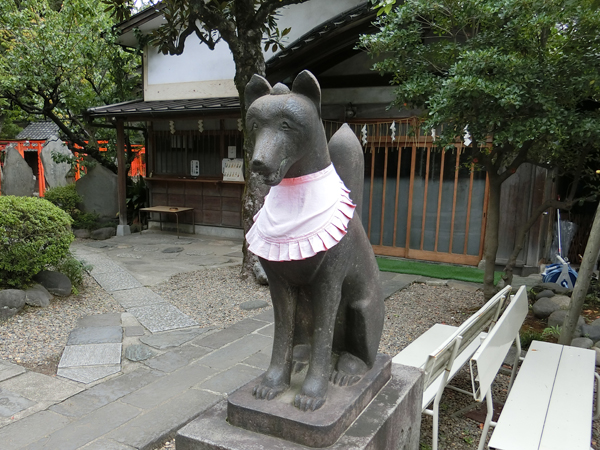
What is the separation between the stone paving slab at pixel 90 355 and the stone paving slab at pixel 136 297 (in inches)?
51.6

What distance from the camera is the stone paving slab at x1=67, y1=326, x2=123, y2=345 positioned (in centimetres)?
446

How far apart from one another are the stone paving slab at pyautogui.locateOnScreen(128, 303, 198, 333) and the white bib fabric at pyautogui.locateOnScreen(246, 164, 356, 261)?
11.3ft

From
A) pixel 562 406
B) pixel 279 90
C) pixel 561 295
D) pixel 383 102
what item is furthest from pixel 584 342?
pixel 383 102

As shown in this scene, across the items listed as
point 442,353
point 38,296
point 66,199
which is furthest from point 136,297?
point 66,199

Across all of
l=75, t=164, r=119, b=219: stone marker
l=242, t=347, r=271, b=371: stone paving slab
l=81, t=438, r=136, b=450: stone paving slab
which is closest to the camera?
l=81, t=438, r=136, b=450: stone paving slab

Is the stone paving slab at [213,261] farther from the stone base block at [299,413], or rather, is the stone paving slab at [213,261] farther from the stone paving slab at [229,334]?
the stone base block at [299,413]

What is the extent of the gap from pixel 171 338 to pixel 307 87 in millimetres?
3576

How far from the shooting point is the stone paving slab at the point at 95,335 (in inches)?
176

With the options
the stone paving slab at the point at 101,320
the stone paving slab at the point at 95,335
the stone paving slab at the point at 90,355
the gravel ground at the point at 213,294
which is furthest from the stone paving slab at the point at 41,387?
the gravel ground at the point at 213,294

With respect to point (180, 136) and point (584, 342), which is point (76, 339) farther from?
point (180, 136)

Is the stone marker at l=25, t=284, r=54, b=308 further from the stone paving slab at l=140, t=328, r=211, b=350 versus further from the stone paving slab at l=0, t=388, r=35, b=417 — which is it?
the stone paving slab at l=0, t=388, r=35, b=417

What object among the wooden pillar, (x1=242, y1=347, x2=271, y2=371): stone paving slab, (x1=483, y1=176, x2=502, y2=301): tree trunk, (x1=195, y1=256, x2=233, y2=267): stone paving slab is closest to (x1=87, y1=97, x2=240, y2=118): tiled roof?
the wooden pillar

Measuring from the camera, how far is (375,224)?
8.87 meters

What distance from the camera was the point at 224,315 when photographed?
536 centimetres
